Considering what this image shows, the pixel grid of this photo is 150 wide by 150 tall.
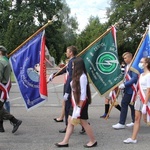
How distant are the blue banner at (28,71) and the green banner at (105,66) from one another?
1.32 metres

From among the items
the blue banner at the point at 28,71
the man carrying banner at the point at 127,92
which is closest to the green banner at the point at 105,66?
the man carrying banner at the point at 127,92

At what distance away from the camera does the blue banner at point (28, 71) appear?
23.7 ft

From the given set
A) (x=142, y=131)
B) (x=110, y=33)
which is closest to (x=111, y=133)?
(x=142, y=131)

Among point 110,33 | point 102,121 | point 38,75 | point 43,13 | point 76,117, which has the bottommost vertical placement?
point 102,121

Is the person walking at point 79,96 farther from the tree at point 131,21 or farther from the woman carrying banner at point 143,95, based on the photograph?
the tree at point 131,21

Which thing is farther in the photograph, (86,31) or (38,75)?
(86,31)

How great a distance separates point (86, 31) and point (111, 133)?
79005 millimetres

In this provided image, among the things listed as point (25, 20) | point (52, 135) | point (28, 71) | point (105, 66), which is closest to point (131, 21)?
point (25, 20)

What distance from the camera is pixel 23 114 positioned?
908 centimetres

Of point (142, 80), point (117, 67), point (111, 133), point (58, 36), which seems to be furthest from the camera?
point (58, 36)

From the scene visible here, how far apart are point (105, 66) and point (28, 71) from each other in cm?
184

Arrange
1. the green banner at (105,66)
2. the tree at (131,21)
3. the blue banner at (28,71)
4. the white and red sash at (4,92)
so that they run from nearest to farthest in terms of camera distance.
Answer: the white and red sash at (4,92) < the blue banner at (28,71) < the green banner at (105,66) < the tree at (131,21)

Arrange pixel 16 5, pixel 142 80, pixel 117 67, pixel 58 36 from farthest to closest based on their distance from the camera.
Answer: pixel 58 36 → pixel 16 5 → pixel 117 67 → pixel 142 80

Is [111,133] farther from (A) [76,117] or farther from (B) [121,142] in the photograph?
(A) [76,117]
